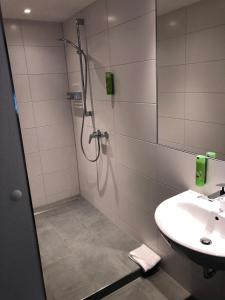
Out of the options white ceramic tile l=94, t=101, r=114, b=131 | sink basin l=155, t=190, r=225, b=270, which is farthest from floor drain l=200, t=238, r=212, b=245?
white ceramic tile l=94, t=101, r=114, b=131

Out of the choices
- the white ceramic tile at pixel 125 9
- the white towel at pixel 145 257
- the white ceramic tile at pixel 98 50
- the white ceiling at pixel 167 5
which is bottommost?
the white towel at pixel 145 257

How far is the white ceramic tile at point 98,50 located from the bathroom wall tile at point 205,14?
85cm

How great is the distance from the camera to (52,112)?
2980mm

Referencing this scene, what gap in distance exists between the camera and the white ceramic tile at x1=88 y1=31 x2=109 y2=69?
217cm

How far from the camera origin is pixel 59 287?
1.92 metres

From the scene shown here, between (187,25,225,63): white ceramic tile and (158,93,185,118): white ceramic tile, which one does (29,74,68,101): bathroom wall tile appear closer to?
(158,93,185,118): white ceramic tile

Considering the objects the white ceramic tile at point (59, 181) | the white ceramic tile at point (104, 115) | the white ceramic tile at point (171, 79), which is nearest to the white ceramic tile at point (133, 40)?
the white ceramic tile at point (171, 79)

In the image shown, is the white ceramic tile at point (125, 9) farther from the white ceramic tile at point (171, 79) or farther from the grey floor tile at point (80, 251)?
the grey floor tile at point (80, 251)

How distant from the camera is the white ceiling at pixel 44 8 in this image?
212 centimetres

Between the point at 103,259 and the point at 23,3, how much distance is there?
232 centimetres

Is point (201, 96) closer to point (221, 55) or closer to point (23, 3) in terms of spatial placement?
point (221, 55)

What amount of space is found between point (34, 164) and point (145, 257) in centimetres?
168

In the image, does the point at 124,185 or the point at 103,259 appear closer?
the point at 103,259

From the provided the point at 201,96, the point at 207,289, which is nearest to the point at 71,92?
the point at 201,96
